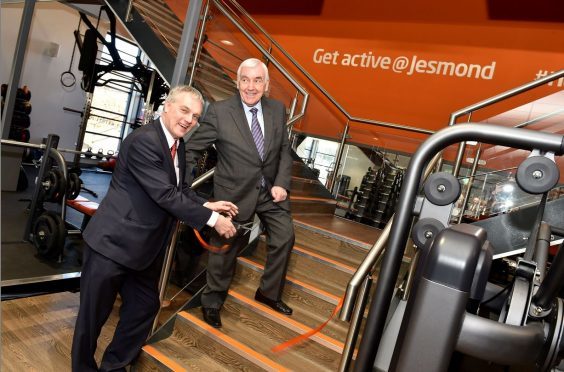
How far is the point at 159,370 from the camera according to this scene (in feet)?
8.42

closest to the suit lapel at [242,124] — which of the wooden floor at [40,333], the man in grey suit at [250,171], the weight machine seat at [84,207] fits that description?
the man in grey suit at [250,171]

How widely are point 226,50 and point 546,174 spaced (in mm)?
4888

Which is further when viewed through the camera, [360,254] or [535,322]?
[360,254]

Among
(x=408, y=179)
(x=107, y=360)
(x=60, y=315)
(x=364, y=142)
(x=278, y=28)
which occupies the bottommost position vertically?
(x=60, y=315)

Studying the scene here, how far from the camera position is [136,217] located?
2.22 metres

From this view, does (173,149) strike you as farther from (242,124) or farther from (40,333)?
(40,333)

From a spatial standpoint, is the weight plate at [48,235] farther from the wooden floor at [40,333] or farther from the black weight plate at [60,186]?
the wooden floor at [40,333]

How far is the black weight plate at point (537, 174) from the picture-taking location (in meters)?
0.82

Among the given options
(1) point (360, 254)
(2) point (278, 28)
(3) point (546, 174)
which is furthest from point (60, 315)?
(2) point (278, 28)

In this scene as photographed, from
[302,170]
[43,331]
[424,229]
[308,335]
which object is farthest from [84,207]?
[424,229]

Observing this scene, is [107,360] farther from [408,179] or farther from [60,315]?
[408,179]

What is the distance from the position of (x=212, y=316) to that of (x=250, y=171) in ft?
3.36

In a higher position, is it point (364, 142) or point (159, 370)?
point (364, 142)

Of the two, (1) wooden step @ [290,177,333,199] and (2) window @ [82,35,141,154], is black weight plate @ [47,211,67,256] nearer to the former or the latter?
(1) wooden step @ [290,177,333,199]
